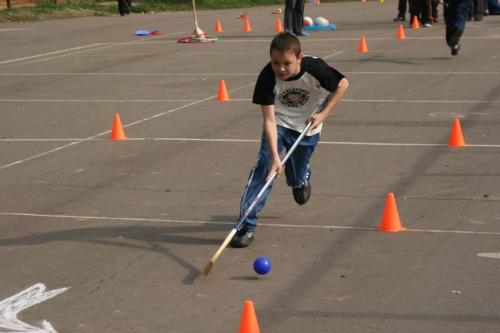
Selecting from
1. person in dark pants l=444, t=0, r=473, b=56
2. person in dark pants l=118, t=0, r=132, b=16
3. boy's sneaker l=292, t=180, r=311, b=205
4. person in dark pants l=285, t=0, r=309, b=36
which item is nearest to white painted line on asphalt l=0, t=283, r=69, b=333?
boy's sneaker l=292, t=180, r=311, b=205

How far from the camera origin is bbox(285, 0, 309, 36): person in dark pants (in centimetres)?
2508

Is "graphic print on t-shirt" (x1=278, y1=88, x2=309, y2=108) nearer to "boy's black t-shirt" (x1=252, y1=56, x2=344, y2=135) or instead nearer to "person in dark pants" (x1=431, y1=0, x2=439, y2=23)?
"boy's black t-shirt" (x1=252, y1=56, x2=344, y2=135)

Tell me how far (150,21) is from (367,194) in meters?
27.0

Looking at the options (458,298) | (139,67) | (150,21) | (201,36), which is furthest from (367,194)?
(150,21)

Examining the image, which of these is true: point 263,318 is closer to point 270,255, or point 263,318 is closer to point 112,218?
point 270,255

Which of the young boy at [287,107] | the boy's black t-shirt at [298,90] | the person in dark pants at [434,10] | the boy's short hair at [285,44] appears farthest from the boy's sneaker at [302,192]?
the person in dark pants at [434,10]

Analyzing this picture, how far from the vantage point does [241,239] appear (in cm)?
786

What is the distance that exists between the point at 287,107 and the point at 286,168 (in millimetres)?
528

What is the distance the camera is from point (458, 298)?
6.50 meters

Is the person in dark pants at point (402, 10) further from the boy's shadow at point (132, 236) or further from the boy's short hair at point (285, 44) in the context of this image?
the boy's short hair at point (285, 44)

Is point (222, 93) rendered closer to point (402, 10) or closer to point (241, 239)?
point (241, 239)

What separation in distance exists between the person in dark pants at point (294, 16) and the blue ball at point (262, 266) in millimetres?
18313

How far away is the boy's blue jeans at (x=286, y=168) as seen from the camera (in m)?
7.88

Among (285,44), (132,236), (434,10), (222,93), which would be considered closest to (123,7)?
(434,10)
